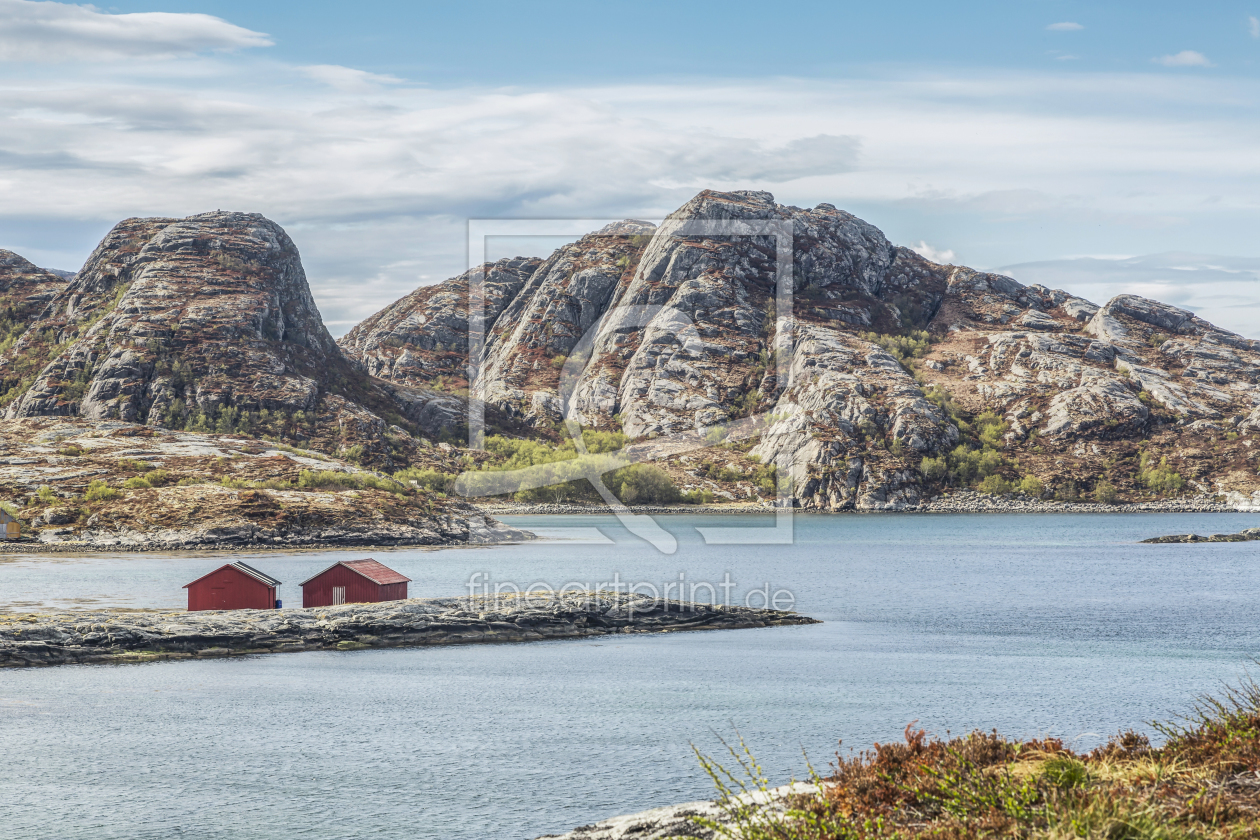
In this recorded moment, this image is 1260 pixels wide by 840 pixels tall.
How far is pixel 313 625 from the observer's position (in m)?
51.5

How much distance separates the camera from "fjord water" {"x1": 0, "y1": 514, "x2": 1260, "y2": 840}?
23.4 metres

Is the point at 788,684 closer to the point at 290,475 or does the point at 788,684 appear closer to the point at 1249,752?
the point at 1249,752

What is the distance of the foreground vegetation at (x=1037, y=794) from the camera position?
916cm

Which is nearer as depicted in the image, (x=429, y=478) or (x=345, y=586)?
(x=345, y=586)

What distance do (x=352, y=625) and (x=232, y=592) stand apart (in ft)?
29.3

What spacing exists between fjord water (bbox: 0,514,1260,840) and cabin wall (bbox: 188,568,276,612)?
7247 mm

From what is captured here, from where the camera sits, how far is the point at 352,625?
51.9 meters

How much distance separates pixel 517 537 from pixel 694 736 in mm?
103980

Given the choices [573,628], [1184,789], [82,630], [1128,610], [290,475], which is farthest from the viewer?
[290,475]

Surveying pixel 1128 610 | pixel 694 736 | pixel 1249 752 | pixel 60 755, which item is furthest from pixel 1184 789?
pixel 1128 610

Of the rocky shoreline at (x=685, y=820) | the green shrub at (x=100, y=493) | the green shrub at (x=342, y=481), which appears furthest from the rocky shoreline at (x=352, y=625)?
the green shrub at (x=342, y=481)

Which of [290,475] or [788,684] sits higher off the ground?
[290,475]

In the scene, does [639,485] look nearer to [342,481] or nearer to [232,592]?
[342,481]

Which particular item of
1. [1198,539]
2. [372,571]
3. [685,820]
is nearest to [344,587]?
[372,571]
